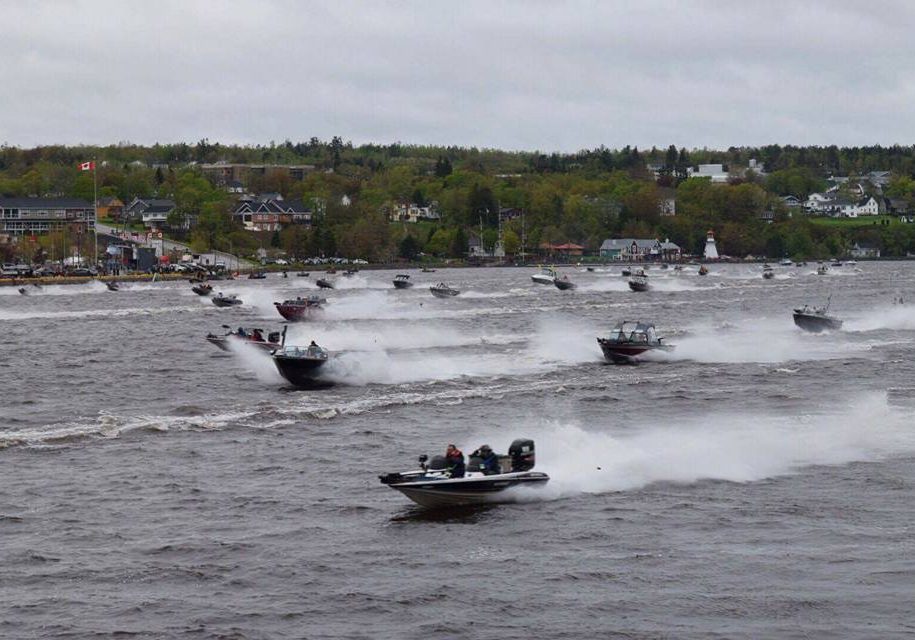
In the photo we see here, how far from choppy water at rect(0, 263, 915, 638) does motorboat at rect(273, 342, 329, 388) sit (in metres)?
1.02

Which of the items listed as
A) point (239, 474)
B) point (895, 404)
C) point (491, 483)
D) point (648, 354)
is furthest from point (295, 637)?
point (648, 354)

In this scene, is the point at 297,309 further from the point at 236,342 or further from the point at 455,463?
the point at 455,463

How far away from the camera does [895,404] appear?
52.7 meters

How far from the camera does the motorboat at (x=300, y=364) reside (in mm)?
57531

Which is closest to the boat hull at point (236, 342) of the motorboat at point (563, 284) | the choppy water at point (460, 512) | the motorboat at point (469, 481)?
the choppy water at point (460, 512)

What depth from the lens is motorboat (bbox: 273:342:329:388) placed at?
189 ft

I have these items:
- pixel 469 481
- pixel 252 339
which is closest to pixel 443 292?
pixel 252 339

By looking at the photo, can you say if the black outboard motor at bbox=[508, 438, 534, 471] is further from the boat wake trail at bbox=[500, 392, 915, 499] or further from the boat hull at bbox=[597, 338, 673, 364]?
the boat hull at bbox=[597, 338, 673, 364]

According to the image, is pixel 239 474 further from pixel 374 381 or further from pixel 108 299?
pixel 108 299

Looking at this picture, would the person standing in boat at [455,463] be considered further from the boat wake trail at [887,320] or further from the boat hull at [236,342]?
the boat wake trail at [887,320]

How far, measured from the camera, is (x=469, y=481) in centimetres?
3519

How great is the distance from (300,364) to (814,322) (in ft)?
130

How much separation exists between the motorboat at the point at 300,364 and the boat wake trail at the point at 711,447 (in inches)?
559

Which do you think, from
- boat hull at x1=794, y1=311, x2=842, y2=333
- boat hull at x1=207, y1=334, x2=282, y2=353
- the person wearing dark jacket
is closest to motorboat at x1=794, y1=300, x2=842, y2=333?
boat hull at x1=794, y1=311, x2=842, y2=333
